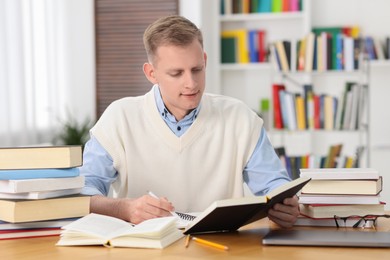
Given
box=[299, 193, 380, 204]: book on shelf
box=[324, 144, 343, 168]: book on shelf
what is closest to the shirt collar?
box=[299, 193, 380, 204]: book on shelf

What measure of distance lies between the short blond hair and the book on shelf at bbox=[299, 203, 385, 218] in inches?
26.1

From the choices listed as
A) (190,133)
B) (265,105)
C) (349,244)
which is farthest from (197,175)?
(265,105)

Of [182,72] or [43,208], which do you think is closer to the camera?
[43,208]

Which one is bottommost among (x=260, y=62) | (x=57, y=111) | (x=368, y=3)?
(x=57, y=111)

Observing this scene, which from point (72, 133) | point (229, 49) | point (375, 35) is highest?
point (375, 35)

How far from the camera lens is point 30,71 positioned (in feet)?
17.4

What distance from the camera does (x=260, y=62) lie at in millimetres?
5953

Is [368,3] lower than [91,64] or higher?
higher

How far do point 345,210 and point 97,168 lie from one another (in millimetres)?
838

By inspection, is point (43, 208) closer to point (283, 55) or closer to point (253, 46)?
point (283, 55)

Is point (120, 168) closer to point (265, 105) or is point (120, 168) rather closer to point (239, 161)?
point (239, 161)

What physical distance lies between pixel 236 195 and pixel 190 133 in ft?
0.91

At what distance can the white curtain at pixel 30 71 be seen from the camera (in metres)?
4.97

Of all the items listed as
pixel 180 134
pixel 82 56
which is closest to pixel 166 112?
pixel 180 134
